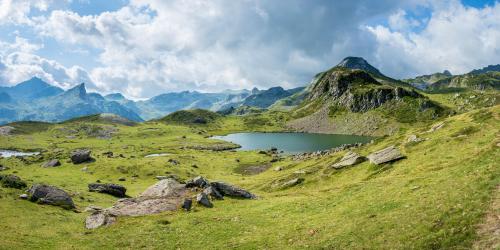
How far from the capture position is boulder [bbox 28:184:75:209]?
155 feet

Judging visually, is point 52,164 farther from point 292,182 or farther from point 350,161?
point 350,161

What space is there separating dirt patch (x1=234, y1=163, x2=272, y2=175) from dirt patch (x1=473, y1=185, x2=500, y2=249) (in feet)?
354

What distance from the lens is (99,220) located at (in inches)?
1658

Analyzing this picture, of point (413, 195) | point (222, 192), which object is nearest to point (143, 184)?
point (222, 192)

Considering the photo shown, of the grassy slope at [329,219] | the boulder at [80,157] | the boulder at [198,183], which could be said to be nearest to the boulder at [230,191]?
the boulder at [198,183]

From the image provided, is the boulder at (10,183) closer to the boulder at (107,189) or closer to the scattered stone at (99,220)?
the scattered stone at (99,220)

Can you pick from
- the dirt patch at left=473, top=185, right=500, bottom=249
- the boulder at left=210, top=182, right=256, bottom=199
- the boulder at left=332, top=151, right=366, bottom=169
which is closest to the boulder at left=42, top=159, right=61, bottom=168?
the boulder at left=210, top=182, right=256, bottom=199

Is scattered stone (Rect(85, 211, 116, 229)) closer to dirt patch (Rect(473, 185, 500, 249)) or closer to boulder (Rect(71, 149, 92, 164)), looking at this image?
dirt patch (Rect(473, 185, 500, 249))

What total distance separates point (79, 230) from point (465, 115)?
7519 cm

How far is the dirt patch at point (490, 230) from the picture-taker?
2284cm

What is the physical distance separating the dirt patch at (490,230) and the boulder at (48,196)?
46.0m

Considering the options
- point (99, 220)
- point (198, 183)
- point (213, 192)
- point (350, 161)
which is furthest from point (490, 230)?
point (350, 161)

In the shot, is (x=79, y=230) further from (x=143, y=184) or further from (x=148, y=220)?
(x=143, y=184)

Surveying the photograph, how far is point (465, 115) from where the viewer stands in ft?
Answer: 257
